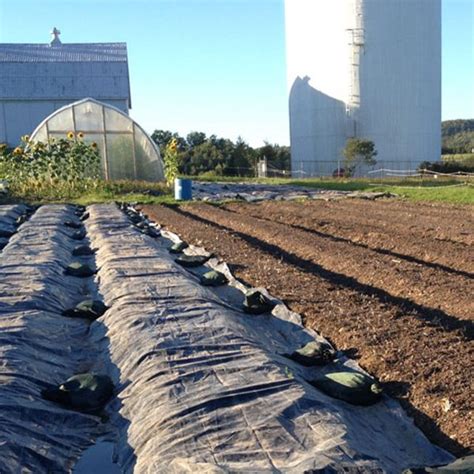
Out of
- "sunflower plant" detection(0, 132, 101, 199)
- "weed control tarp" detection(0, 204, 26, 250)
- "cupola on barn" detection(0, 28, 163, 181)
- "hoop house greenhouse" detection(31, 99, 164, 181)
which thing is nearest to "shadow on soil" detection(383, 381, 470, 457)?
"weed control tarp" detection(0, 204, 26, 250)

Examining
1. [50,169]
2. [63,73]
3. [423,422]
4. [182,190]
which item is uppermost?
[63,73]

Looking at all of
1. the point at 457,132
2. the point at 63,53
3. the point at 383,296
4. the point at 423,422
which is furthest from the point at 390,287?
the point at 457,132

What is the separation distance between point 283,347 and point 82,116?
56.9ft

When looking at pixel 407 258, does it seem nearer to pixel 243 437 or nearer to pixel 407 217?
pixel 407 217

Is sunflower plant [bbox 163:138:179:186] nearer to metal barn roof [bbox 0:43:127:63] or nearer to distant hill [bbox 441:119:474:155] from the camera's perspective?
metal barn roof [bbox 0:43:127:63]

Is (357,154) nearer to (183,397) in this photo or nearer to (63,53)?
(63,53)

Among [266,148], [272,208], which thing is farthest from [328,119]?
[272,208]

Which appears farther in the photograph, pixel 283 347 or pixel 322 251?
pixel 322 251

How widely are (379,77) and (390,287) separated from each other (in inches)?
1197

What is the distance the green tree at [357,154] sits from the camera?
3228 cm

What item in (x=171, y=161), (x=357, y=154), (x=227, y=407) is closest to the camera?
(x=227, y=407)

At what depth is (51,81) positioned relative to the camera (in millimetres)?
31406

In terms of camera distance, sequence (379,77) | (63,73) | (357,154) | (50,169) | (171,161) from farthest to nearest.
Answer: (379,77) < (357,154) < (63,73) < (171,161) < (50,169)

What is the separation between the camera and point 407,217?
11500 millimetres
